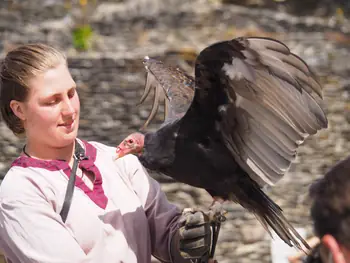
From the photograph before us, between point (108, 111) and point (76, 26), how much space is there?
1946mm

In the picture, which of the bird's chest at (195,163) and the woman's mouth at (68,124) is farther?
the bird's chest at (195,163)

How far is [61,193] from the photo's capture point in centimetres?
162

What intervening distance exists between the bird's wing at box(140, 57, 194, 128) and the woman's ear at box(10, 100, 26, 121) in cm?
69

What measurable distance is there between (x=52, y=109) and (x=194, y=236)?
1.67 feet

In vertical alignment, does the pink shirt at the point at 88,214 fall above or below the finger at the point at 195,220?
above

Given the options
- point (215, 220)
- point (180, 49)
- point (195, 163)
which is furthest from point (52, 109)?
point (180, 49)

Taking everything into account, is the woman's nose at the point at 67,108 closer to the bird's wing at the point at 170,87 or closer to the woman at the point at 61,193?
the woman at the point at 61,193

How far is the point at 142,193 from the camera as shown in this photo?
1.83 meters

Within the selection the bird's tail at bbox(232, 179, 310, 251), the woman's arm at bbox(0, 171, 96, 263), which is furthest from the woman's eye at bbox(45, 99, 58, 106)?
the bird's tail at bbox(232, 179, 310, 251)

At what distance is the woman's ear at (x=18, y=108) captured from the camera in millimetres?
1681

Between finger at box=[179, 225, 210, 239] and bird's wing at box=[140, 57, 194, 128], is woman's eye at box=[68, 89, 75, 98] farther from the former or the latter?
bird's wing at box=[140, 57, 194, 128]

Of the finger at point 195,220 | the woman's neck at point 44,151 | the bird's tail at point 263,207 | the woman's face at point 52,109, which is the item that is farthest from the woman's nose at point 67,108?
the bird's tail at point 263,207

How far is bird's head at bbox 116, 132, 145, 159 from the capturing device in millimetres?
1911

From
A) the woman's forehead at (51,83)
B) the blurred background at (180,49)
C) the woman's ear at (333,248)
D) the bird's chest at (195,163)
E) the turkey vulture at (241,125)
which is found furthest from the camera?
the blurred background at (180,49)
